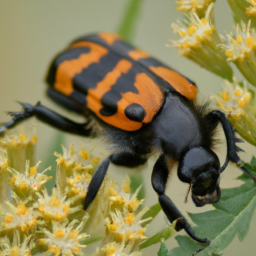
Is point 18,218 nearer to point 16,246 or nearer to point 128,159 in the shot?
point 16,246

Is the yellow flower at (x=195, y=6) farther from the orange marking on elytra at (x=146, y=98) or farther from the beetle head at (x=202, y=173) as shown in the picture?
the beetle head at (x=202, y=173)

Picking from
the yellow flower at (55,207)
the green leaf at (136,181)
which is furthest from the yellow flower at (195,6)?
the yellow flower at (55,207)

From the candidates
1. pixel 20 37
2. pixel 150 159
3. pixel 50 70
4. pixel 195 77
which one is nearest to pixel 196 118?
pixel 150 159

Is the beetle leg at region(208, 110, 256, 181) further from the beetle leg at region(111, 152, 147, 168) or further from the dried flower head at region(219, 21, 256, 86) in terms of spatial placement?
the beetle leg at region(111, 152, 147, 168)

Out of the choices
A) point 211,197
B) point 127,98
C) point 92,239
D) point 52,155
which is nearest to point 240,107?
point 211,197

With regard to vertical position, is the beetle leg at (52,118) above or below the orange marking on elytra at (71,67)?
below

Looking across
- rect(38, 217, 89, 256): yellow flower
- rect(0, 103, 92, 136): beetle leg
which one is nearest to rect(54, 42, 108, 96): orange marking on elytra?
rect(0, 103, 92, 136): beetle leg
